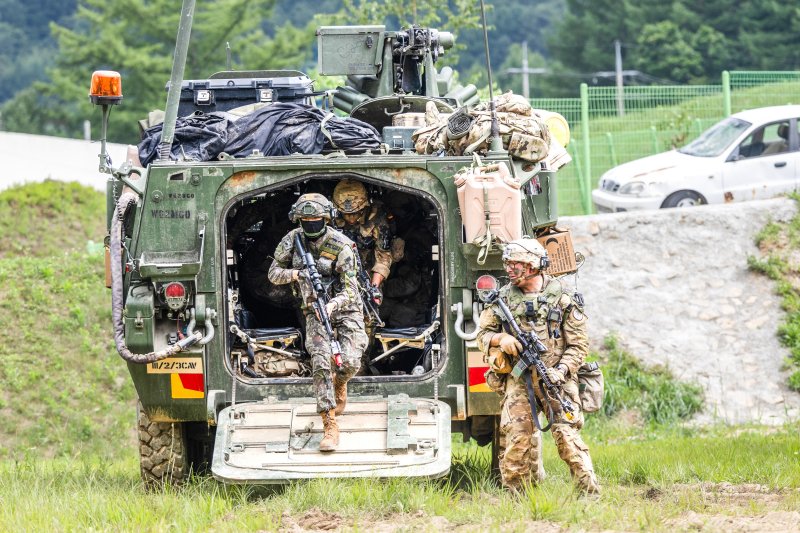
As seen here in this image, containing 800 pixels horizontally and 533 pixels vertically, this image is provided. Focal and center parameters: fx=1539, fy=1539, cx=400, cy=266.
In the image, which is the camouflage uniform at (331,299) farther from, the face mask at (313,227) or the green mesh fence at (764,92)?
the green mesh fence at (764,92)

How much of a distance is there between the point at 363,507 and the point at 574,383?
147 centimetres

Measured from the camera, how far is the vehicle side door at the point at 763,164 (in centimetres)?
1844

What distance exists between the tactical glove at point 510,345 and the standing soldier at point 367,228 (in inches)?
64.5

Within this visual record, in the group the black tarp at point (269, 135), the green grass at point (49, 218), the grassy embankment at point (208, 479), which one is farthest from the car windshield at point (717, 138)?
the black tarp at point (269, 135)

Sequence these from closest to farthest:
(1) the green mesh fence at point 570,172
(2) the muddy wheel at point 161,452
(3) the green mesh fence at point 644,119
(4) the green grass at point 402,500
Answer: (4) the green grass at point 402,500
(2) the muddy wheel at point 161,452
(1) the green mesh fence at point 570,172
(3) the green mesh fence at point 644,119

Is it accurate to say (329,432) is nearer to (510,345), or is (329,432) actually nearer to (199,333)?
(199,333)

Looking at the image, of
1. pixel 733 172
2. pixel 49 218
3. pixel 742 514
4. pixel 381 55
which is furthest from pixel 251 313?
pixel 49 218

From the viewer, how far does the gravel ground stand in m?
15.1

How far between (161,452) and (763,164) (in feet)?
35.8

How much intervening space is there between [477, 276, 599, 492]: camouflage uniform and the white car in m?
10.3

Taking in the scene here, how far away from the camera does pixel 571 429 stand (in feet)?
28.5

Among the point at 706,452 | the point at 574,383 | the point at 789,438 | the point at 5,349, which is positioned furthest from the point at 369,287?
the point at 5,349

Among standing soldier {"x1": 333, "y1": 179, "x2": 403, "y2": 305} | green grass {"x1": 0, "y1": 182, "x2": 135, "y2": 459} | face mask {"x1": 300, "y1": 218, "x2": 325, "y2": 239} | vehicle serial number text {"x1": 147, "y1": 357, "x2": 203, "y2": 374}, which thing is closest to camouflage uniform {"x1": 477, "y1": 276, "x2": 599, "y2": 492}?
face mask {"x1": 300, "y1": 218, "x2": 325, "y2": 239}

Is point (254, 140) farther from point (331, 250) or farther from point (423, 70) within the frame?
point (423, 70)
